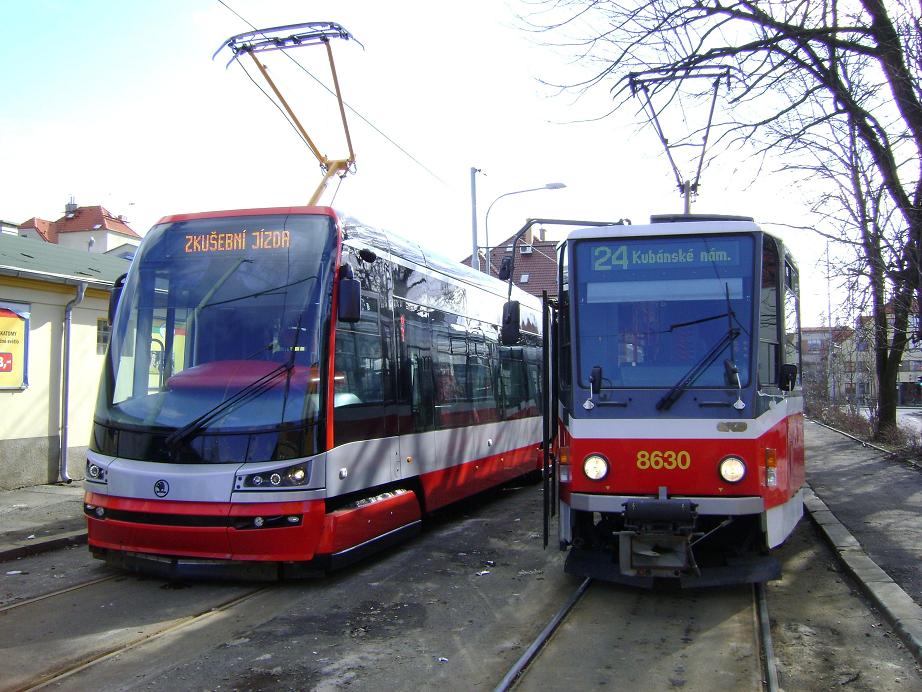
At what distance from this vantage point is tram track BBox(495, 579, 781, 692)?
479cm

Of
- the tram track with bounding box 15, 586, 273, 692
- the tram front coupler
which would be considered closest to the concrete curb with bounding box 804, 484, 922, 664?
the tram front coupler

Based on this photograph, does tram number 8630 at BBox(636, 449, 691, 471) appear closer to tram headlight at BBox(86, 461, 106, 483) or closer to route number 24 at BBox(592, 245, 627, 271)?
route number 24 at BBox(592, 245, 627, 271)

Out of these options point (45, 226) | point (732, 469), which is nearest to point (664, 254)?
point (732, 469)

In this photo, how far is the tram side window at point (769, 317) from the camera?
642 cm

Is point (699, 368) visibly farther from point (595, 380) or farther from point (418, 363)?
point (418, 363)

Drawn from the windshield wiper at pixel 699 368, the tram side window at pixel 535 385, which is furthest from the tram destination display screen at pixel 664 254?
the tram side window at pixel 535 385

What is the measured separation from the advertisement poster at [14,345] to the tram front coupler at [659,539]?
31.1 feet

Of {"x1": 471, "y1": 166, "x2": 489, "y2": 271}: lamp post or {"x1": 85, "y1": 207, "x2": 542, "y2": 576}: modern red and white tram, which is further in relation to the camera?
{"x1": 471, "y1": 166, "x2": 489, "y2": 271}: lamp post

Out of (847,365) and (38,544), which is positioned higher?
(847,365)

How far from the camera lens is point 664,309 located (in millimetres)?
6520

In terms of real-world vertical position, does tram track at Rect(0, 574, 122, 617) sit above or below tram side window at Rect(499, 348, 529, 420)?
below

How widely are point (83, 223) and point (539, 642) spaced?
64826 mm

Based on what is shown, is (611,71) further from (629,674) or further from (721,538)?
(629,674)

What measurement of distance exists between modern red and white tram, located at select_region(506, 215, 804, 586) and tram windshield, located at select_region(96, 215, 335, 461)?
217 centimetres
